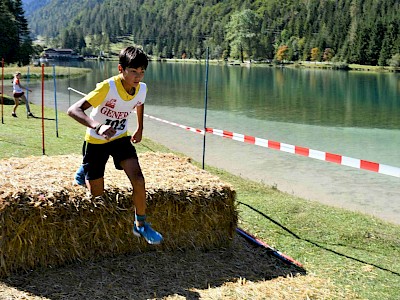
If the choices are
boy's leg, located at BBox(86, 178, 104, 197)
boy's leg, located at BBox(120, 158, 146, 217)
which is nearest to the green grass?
boy's leg, located at BBox(120, 158, 146, 217)

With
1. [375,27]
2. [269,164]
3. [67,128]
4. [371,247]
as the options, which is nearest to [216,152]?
[269,164]

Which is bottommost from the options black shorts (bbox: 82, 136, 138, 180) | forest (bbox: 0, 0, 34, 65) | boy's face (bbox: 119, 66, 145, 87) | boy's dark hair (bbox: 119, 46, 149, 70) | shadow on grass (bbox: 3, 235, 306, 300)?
shadow on grass (bbox: 3, 235, 306, 300)

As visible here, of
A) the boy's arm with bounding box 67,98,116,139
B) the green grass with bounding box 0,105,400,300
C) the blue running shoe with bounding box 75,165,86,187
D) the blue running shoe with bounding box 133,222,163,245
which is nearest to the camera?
the boy's arm with bounding box 67,98,116,139

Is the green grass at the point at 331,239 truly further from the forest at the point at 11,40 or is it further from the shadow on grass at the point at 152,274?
the forest at the point at 11,40

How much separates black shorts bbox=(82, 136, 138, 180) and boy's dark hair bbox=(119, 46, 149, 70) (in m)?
0.87

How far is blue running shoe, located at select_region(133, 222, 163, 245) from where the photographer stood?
5391mm

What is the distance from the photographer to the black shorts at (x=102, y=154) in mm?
5500

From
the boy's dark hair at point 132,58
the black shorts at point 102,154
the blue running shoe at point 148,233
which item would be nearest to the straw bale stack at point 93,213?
the black shorts at point 102,154

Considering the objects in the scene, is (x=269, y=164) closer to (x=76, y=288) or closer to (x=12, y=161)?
(x=12, y=161)

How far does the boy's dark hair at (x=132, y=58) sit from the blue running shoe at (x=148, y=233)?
1828 millimetres

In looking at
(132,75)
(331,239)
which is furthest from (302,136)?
(132,75)

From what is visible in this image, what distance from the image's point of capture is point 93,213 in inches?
229

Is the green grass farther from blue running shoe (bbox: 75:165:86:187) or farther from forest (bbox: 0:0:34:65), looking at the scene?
forest (bbox: 0:0:34:65)

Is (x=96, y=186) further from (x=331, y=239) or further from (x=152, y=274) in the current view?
(x=331, y=239)
